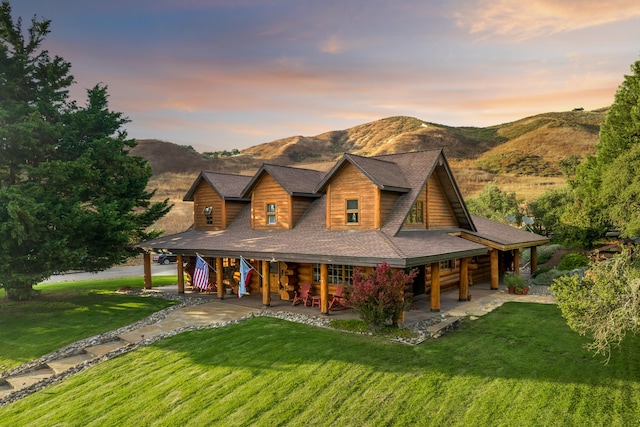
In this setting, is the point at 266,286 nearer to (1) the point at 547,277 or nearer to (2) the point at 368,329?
(2) the point at 368,329

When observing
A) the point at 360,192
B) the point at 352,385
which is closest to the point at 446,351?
the point at 352,385

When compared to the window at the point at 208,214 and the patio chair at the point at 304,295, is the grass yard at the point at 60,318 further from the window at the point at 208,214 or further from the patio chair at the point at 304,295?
the patio chair at the point at 304,295

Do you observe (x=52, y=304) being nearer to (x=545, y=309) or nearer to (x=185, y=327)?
(x=185, y=327)

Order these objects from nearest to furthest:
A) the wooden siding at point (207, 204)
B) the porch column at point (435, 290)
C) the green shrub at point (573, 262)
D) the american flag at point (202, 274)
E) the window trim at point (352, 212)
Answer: the porch column at point (435, 290), the window trim at point (352, 212), the american flag at point (202, 274), the green shrub at point (573, 262), the wooden siding at point (207, 204)

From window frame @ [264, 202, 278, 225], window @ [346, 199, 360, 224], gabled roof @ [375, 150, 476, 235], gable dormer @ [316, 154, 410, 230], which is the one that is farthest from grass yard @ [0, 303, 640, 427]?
window frame @ [264, 202, 278, 225]

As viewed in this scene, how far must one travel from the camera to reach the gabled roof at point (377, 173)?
16.8 m

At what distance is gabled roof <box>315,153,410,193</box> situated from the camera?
55.0 feet

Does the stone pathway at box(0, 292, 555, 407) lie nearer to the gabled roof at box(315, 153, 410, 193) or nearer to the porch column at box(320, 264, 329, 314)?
the porch column at box(320, 264, 329, 314)

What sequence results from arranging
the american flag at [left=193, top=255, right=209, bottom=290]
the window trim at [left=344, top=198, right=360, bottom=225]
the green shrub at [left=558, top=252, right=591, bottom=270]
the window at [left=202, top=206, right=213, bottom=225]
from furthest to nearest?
the window at [left=202, top=206, right=213, bottom=225]
the green shrub at [left=558, top=252, right=591, bottom=270]
the american flag at [left=193, top=255, right=209, bottom=290]
the window trim at [left=344, top=198, right=360, bottom=225]

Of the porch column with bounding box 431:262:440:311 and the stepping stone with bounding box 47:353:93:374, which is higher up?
the porch column with bounding box 431:262:440:311

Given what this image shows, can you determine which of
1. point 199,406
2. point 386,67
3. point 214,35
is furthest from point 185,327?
point 386,67

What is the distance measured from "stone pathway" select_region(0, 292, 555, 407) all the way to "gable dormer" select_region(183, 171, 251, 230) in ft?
20.7

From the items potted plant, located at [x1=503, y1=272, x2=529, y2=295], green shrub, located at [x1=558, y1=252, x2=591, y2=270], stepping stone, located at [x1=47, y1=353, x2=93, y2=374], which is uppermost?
green shrub, located at [x1=558, y1=252, x2=591, y2=270]

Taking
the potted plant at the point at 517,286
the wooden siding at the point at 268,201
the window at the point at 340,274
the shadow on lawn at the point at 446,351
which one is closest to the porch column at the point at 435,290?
the shadow on lawn at the point at 446,351
